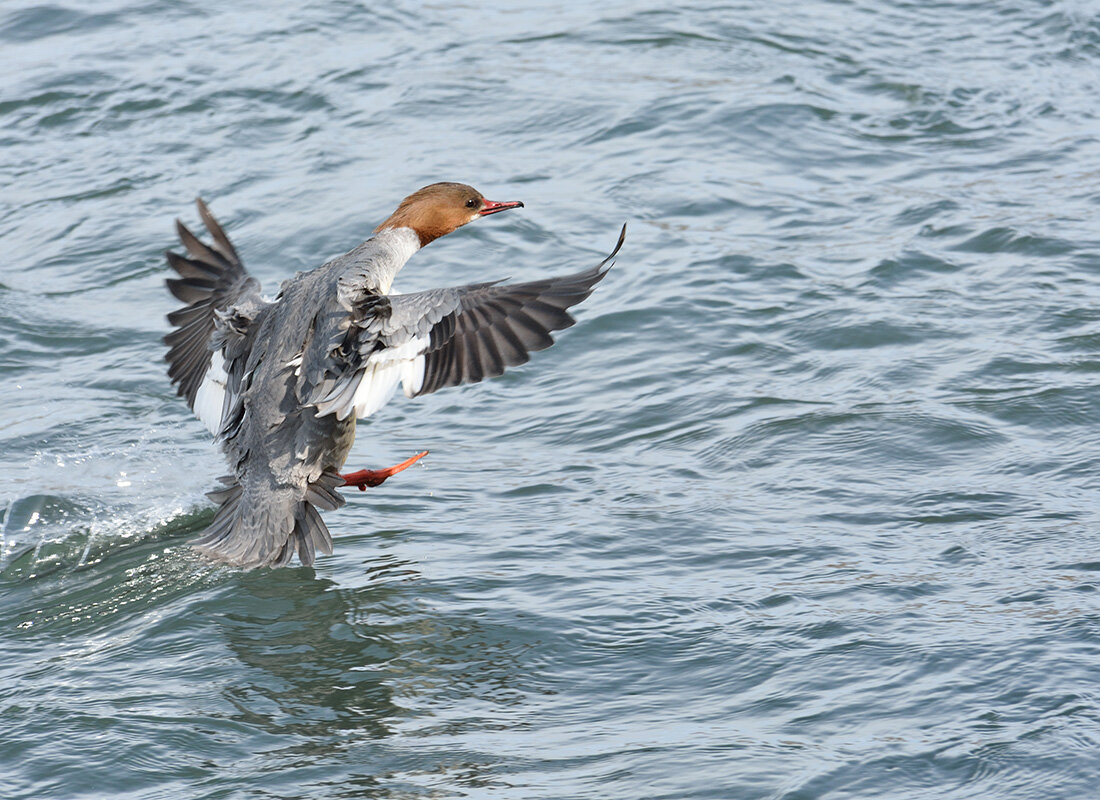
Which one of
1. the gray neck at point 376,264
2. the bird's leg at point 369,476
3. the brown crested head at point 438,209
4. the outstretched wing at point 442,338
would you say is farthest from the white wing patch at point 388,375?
the brown crested head at point 438,209

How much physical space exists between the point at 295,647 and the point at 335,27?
715 cm

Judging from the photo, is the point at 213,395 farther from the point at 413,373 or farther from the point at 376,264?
the point at 413,373

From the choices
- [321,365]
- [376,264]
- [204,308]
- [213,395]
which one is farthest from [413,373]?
[204,308]

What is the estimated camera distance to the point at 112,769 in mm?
3861

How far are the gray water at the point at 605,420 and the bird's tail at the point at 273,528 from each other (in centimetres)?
19

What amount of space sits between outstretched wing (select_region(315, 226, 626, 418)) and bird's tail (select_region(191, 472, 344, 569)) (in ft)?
1.07

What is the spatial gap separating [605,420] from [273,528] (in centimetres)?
183

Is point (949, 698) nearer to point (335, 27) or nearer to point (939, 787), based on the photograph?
point (939, 787)

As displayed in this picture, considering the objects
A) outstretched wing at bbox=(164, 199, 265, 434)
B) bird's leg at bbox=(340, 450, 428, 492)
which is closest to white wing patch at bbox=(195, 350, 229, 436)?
outstretched wing at bbox=(164, 199, 265, 434)

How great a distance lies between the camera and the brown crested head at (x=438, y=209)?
585cm

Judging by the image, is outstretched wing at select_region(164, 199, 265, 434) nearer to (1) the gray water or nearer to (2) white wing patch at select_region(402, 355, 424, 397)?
(1) the gray water

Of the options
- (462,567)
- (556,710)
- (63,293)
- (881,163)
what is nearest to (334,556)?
(462,567)

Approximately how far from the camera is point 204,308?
558 cm

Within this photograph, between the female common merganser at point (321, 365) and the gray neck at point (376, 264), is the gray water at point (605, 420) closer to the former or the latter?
the female common merganser at point (321, 365)
